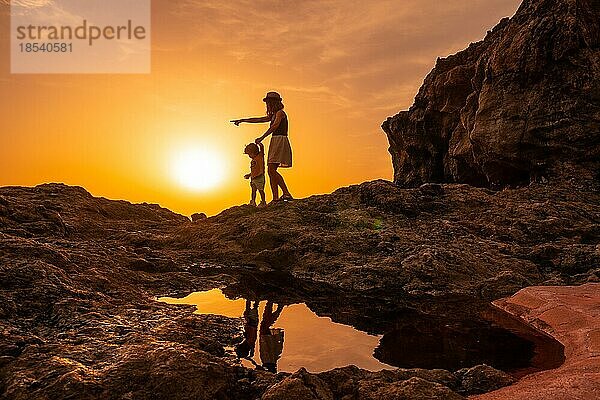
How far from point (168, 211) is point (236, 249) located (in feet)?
38.3

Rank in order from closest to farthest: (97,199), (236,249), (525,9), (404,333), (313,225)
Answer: (404,333) < (236,249) < (313,225) < (97,199) < (525,9)

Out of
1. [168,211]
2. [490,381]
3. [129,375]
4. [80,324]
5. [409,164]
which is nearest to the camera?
[129,375]

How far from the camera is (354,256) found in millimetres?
8367

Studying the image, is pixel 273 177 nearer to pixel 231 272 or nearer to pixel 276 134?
pixel 276 134

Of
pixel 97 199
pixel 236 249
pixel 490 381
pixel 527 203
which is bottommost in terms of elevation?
pixel 490 381

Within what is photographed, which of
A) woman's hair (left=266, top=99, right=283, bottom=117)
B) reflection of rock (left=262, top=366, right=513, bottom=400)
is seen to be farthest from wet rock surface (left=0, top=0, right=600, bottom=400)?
woman's hair (left=266, top=99, right=283, bottom=117)

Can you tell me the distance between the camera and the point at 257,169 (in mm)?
13039

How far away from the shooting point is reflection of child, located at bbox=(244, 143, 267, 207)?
13.0 m

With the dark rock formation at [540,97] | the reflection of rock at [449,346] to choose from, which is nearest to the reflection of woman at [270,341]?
the reflection of rock at [449,346]

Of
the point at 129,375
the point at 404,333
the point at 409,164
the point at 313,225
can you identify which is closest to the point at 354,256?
the point at 313,225

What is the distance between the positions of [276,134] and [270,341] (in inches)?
309

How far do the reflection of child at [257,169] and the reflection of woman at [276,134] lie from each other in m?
1.16

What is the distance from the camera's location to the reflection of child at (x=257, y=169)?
513 inches

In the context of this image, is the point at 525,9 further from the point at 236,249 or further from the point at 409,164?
the point at 236,249
